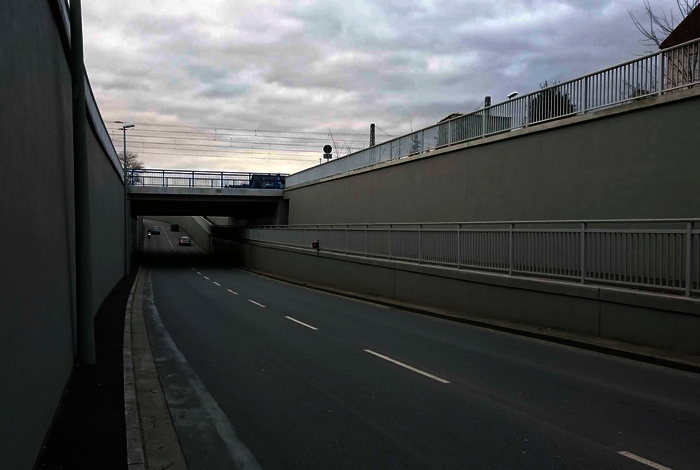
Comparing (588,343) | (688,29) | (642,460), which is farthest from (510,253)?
(688,29)

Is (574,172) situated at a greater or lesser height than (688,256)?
greater

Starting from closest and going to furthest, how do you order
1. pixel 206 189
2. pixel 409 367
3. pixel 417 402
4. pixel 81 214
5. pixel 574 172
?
pixel 417 402, pixel 81 214, pixel 409 367, pixel 574 172, pixel 206 189

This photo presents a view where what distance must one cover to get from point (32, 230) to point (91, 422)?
6.93 ft

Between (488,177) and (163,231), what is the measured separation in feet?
311

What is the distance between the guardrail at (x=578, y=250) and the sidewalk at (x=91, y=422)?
8.24m

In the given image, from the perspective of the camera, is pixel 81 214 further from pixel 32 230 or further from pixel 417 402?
pixel 417 402

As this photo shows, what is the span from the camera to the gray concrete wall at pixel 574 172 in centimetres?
1054

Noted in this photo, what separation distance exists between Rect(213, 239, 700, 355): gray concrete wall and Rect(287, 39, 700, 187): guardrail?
4.68 m

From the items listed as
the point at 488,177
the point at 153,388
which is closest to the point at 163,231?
the point at 488,177

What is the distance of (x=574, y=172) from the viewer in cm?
1320

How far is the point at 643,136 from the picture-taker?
1134cm

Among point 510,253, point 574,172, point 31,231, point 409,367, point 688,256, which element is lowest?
point 409,367

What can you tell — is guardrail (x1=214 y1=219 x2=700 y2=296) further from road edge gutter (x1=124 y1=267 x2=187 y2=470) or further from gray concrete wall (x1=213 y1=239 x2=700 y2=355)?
road edge gutter (x1=124 y1=267 x2=187 y2=470)

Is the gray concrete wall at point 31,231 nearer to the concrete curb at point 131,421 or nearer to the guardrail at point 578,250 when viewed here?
the concrete curb at point 131,421
